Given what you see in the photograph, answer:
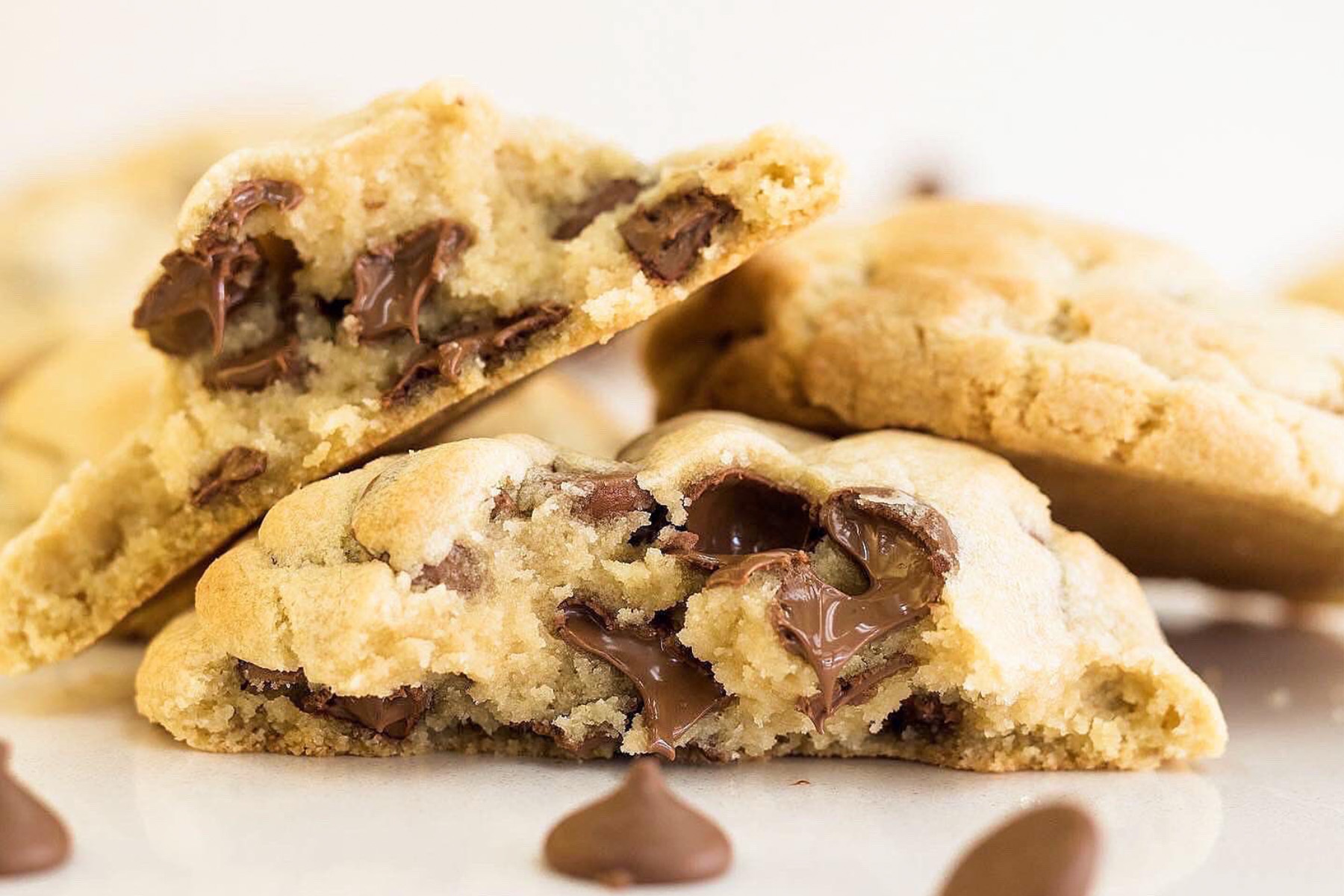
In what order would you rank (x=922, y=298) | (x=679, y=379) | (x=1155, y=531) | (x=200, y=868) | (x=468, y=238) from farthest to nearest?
(x=679, y=379) < (x=1155, y=531) < (x=922, y=298) < (x=468, y=238) < (x=200, y=868)

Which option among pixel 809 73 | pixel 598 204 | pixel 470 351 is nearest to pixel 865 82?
pixel 809 73

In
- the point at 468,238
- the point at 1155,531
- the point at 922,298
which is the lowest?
the point at 1155,531

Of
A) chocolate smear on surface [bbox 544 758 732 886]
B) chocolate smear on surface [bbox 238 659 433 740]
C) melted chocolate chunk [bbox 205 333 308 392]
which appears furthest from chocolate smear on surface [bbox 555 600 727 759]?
melted chocolate chunk [bbox 205 333 308 392]

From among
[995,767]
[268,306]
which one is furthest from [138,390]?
[995,767]

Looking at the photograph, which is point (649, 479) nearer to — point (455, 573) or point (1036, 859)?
point (455, 573)

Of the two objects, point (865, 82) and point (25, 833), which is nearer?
point (25, 833)

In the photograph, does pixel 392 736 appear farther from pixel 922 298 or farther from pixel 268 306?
pixel 922 298

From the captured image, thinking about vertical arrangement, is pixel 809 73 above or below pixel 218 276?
below
